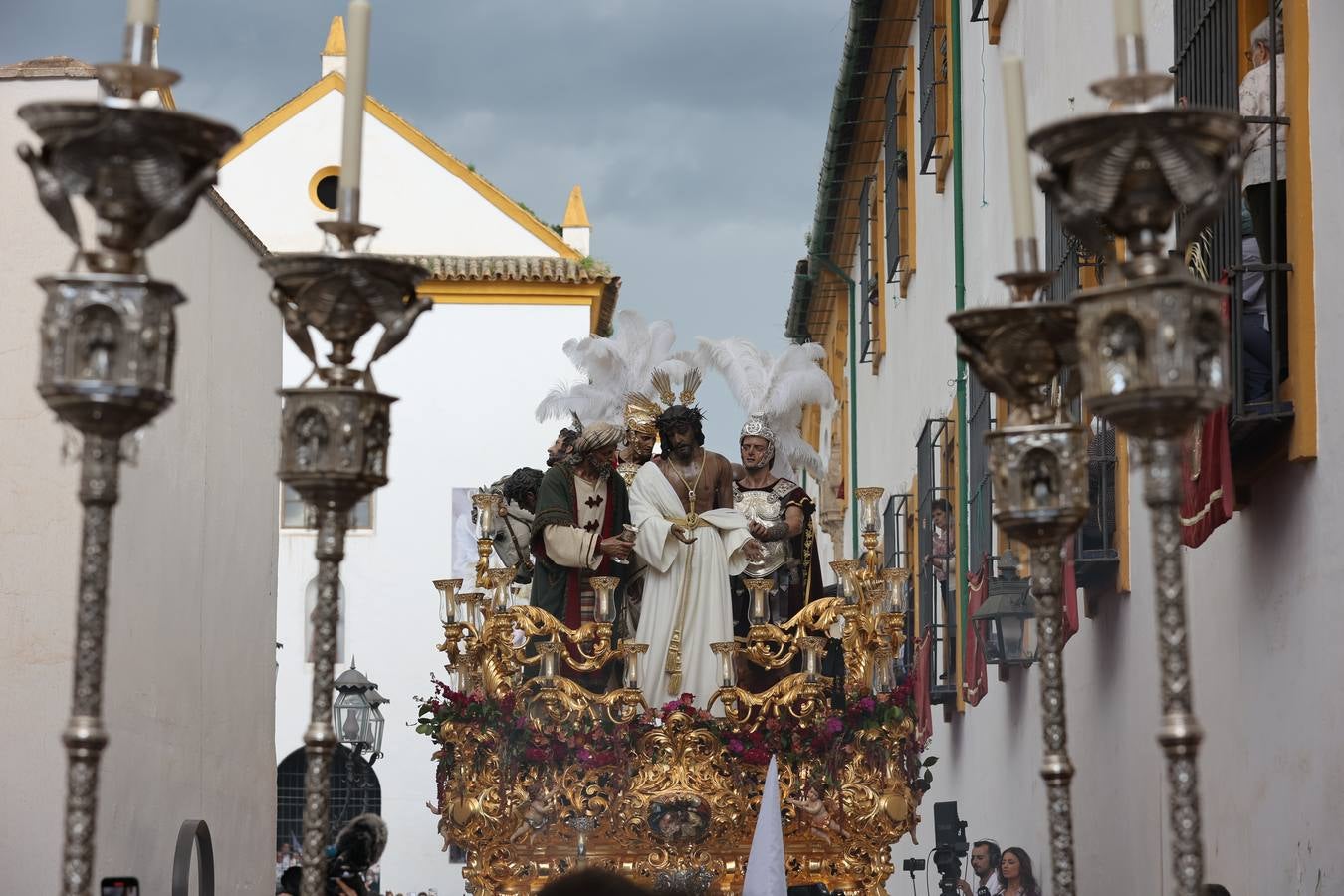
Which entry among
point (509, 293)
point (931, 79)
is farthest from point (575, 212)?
point (931, 79)

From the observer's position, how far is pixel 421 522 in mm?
30156

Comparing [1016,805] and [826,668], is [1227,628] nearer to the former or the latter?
[826,668]

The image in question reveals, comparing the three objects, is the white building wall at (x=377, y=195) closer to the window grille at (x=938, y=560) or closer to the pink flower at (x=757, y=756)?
the window grille at (x=938, y=560)

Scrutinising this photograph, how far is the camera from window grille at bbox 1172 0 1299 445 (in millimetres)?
7191

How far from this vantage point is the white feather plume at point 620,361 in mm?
11812

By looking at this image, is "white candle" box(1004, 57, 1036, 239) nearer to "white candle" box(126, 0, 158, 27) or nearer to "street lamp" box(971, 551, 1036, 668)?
"white candle" box(126, 0, 158, 27)

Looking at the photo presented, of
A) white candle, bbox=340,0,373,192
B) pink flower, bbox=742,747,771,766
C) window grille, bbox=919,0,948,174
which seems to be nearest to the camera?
white candle, bbox=340,0,373,192

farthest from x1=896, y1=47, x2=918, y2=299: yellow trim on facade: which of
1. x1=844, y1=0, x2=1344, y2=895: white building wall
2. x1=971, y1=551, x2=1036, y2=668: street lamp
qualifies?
x1=971, y1=551, x2=1036, y2=668: street lamp

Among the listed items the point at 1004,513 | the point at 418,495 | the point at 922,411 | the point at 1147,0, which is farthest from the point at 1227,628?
the point at 418,495

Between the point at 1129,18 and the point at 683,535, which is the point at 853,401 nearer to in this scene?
the point at 683,535

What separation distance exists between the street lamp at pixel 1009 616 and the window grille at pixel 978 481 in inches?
42.3

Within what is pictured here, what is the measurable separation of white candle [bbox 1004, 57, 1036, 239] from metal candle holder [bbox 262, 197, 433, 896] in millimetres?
1282

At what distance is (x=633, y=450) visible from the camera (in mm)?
11242

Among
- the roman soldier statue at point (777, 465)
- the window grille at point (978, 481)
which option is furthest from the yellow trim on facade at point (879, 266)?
the roman soldier statue at point (777, 465)
